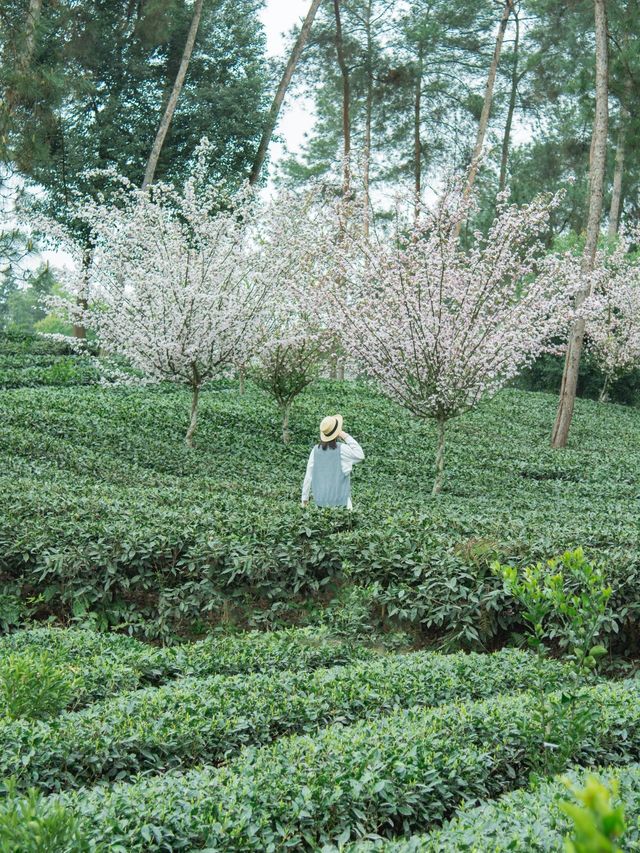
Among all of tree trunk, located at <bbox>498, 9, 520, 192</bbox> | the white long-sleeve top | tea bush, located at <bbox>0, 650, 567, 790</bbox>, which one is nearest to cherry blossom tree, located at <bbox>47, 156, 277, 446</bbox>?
the white long-sleeve top

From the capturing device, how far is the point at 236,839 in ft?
10.3

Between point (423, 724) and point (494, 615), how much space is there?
2740mm

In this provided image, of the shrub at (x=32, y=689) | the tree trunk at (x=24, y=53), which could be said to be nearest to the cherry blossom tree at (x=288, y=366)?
the tree trunk at (x=24, y=53)

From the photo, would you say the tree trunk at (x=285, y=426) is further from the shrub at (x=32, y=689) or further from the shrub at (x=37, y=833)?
the shrub at (x=37, y=833)

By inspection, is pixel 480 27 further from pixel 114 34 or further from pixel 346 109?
pixel 114 34

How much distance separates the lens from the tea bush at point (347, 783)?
3127 mm

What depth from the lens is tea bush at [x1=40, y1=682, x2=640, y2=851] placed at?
313 centimetres

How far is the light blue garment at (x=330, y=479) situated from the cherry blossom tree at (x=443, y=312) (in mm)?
2946

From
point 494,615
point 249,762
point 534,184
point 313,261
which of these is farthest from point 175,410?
point 534,184

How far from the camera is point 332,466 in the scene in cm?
900

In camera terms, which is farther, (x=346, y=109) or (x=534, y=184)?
(x=534, y=184)

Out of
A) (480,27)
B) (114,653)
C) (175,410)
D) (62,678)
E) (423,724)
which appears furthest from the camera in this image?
(480,27)

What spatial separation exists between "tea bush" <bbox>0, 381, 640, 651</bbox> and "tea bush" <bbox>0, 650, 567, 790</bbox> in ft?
3.88

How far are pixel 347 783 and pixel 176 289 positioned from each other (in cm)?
984
